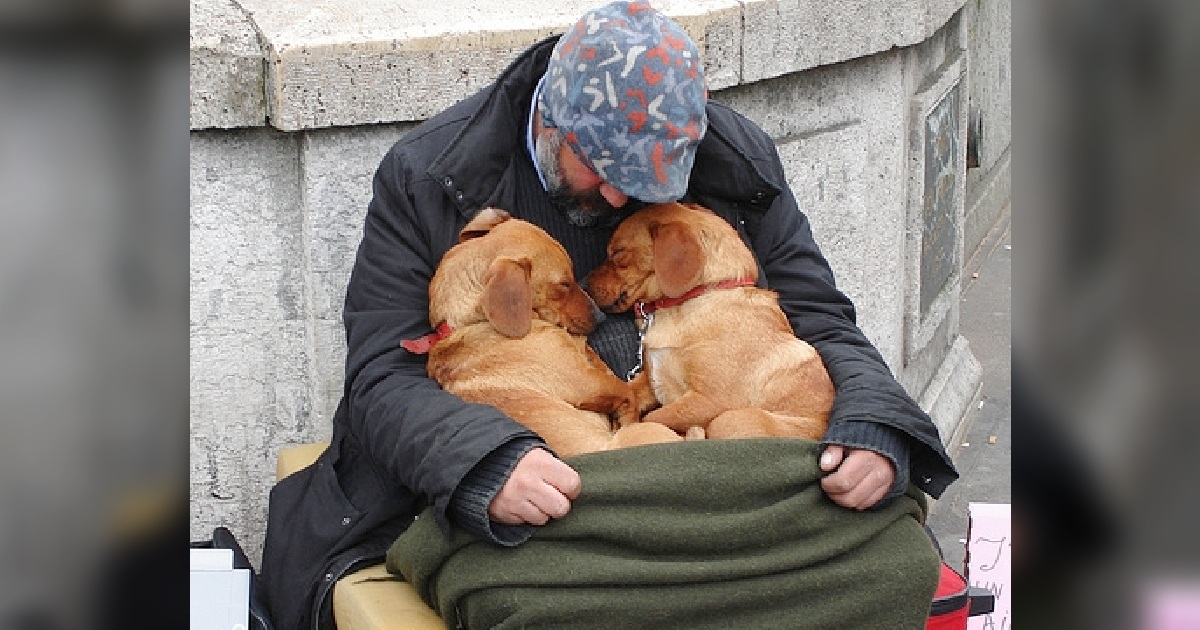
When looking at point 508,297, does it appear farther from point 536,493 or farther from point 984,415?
point 984,415

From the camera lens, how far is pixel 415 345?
2.87m

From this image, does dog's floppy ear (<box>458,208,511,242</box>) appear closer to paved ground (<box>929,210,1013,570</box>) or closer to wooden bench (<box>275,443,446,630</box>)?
wooden bench (<box>275,443,446,630</box>)

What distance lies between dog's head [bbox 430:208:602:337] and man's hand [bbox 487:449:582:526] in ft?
1.28

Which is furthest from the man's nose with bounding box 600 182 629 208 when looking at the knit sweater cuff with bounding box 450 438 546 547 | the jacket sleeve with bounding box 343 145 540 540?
the knit sweater cuff with bounding box 450 438 546 547

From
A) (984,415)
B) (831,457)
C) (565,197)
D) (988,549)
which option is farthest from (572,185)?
(984,415)

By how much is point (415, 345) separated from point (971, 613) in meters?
1.41

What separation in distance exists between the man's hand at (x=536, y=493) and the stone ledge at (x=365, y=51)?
1.28 metres

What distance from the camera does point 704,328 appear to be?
2.99 m

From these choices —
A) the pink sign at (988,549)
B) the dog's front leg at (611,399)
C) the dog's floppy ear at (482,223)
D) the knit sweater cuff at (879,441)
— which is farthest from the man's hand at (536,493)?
the pink sign at (988,549)

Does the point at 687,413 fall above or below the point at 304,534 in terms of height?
above

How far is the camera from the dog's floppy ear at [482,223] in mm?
2953
